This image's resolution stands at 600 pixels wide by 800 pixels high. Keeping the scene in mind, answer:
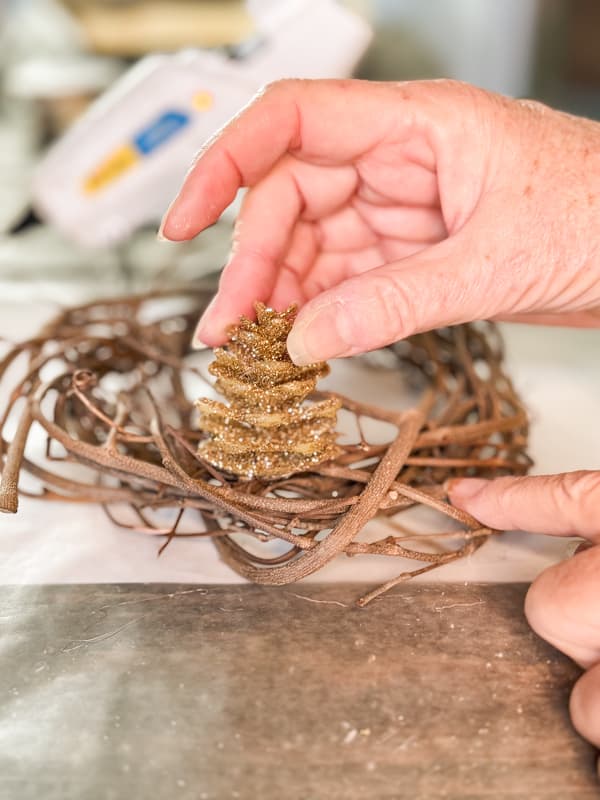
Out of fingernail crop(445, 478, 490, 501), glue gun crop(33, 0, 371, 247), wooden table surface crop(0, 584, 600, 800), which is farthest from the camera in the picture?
glue gun crop(33, 0, 371, 247)

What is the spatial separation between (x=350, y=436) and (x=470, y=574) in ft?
0.55

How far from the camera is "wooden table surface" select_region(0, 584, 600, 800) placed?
1.20ft

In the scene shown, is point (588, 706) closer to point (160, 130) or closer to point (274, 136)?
point (274, 136)

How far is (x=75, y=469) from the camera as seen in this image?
0.59 m

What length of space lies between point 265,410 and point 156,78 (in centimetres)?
51

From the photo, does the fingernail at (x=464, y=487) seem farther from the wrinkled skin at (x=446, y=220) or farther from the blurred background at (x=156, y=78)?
the blurred background at (x=156, y=78)

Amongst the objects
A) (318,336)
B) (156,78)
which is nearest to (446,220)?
(318,336)

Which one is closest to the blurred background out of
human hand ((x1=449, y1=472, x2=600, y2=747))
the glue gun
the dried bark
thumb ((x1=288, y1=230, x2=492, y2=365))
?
the glue gun

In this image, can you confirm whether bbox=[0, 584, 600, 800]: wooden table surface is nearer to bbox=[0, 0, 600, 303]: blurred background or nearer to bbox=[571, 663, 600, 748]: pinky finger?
bbox=[571, 663, 600, 748]: pinky finger

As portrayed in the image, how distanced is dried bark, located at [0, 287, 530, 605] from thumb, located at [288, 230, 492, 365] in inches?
1.2

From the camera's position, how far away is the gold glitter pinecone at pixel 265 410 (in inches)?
17.7

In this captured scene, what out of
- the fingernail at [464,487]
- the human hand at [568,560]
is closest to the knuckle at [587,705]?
the human hand at [568,560]

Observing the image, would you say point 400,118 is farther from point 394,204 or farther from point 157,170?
point 157,170

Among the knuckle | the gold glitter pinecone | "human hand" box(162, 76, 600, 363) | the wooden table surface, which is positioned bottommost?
the wooden table surface
